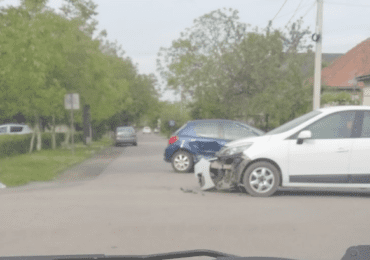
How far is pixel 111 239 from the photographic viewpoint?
6.32 m

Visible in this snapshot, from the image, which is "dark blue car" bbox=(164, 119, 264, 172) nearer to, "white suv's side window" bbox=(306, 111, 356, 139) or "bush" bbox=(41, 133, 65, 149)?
"white suv's side window" bbox=(306, 111, 356, 139)

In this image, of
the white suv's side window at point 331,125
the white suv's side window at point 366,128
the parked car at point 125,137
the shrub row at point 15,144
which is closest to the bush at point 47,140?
the shrub row at point 15,144

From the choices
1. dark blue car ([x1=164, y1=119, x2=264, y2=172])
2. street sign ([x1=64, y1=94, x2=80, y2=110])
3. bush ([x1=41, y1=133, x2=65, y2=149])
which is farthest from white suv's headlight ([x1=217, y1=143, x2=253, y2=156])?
bush ([x1=41, y1=133, x2=65, y2=149])

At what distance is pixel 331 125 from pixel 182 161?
659 cm

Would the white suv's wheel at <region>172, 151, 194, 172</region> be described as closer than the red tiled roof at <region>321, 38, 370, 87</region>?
Yes

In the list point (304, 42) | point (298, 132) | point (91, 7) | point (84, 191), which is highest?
point (91, 7)

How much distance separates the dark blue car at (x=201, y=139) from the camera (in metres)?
15.8

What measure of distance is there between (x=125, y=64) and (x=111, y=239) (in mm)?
55940

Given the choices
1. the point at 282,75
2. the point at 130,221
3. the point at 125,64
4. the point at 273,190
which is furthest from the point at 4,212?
the point at 125,64

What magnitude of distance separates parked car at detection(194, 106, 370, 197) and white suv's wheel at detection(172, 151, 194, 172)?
18.6ft

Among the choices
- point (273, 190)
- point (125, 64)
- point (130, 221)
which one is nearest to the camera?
point (130, 221)

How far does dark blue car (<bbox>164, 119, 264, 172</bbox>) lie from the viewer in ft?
51.8

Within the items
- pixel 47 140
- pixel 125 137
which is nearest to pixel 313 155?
pixel 47 140

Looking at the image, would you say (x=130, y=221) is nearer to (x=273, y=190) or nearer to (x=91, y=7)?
(x=273, y=190)
